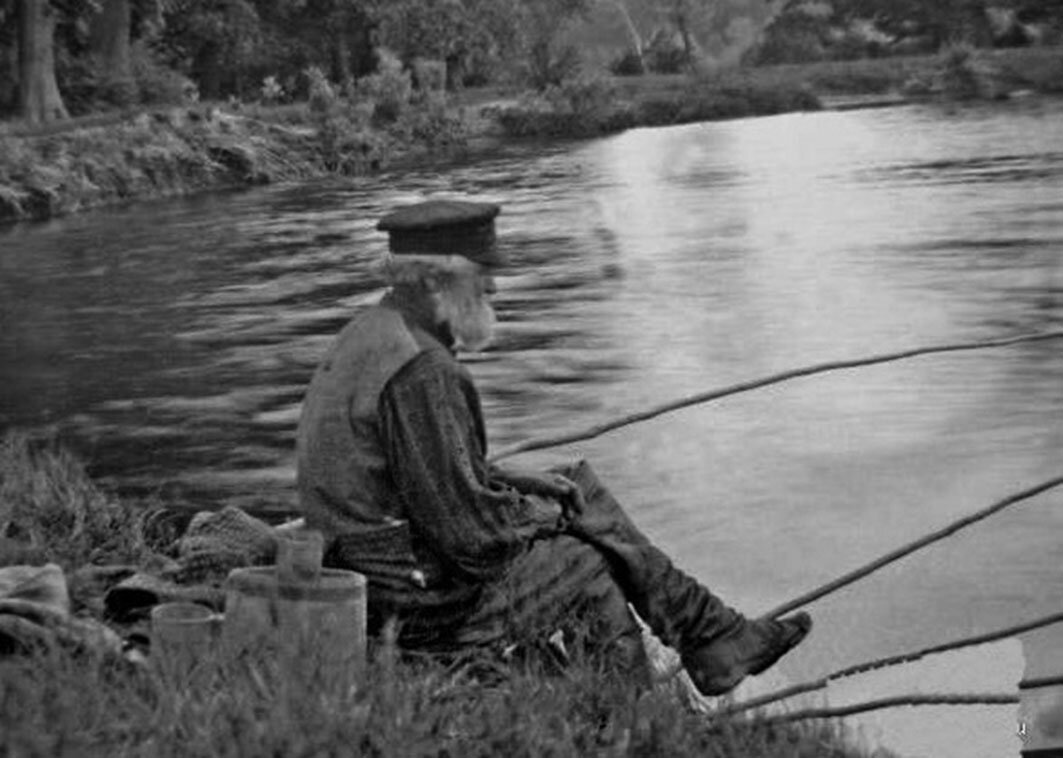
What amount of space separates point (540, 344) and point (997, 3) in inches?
2517

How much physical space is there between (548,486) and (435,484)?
62 cm

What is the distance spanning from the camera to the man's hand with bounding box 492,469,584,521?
762cm

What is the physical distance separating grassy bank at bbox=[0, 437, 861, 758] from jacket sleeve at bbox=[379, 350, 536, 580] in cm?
32

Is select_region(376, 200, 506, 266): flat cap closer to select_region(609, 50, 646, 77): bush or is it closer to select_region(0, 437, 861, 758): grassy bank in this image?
select_region(0, 437, 861, 758): grassy bank

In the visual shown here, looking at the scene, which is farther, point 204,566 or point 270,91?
point 270,91

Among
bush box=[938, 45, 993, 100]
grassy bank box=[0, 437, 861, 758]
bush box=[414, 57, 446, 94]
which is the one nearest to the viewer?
grassy bank box=[0, 437, 861, 758]

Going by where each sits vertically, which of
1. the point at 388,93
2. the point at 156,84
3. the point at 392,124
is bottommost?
the point at 392,124

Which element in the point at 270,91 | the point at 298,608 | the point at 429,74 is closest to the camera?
the point at 298,608

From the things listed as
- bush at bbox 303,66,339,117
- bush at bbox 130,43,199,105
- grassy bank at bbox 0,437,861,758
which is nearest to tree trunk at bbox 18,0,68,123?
bush at bbox 130,43,199,105

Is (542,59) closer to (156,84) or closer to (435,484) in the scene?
(156,84)

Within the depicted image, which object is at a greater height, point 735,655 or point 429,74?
point 735,655

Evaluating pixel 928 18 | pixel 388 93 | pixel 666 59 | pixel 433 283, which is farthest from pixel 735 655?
pixel 928 18

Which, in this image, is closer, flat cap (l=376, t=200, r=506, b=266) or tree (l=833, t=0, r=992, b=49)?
flat cap (l=376, t=200, r=506, b=266)

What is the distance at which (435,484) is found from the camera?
709 cm
